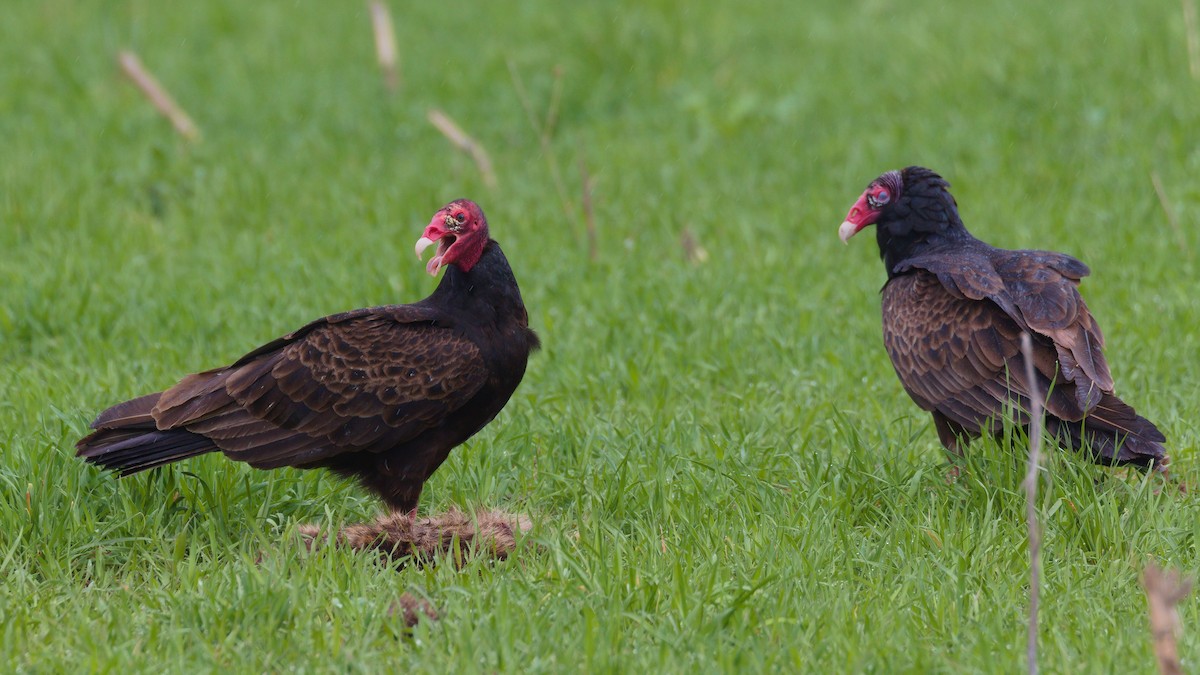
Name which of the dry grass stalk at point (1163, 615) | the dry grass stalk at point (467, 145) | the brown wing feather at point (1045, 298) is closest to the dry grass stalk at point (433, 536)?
the brown wing feather at point (1045, 298)

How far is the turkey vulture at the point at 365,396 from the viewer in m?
4.42

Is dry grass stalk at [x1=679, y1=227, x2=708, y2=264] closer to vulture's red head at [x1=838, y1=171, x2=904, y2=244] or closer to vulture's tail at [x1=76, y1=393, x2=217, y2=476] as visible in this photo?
vulture's red head at [x1=838, y1=171, x2=904, y2=244]

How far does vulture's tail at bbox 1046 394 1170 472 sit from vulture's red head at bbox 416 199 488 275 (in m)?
1.98

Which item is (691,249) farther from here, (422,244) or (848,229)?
(422,244)

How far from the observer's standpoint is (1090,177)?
8242mm

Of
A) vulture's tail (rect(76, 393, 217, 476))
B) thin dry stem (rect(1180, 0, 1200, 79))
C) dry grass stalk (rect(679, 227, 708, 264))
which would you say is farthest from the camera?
thin dry stem (rect(1180, 0, 1200, 79))

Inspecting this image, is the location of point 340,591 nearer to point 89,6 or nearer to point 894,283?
point 894,283

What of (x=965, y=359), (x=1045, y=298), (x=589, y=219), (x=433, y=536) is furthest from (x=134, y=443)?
(x=589, y=219)

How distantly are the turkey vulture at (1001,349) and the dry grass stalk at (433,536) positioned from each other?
1.50m

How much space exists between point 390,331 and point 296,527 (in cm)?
74

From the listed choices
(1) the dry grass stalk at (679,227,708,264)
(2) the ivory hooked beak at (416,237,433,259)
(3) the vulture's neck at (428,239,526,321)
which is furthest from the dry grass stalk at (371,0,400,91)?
(2) the ivory hooked beak at (416,237,433,259)

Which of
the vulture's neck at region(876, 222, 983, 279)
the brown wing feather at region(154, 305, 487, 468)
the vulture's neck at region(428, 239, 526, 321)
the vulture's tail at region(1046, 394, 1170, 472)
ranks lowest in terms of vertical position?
the brown wing feather at region(154, 305, 487, 468)

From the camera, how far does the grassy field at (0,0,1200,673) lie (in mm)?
3701

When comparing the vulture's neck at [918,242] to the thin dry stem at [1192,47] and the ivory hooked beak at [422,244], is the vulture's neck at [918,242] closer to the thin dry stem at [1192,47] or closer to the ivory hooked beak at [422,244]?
the ivory hooked beak at [422,244]
